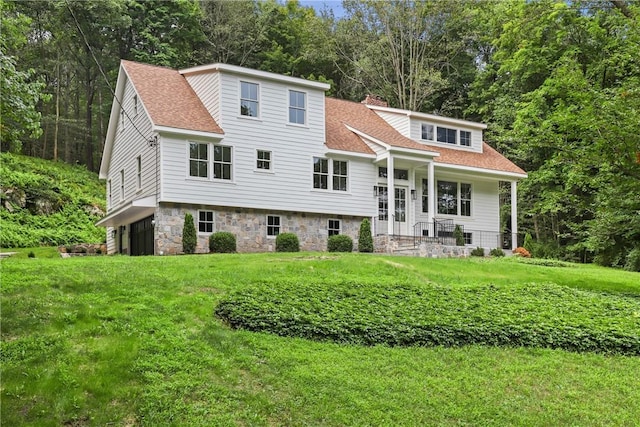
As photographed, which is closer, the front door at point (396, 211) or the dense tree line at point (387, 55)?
the front door at point (396, 211)

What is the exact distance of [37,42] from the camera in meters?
38.8

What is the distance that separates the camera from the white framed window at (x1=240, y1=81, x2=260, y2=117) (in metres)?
20.6

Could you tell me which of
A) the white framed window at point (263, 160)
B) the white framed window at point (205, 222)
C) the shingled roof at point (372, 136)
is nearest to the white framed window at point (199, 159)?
the white framed window at point (205, 222)

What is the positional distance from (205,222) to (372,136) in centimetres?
798

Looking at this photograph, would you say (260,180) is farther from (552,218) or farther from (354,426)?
(552,218)

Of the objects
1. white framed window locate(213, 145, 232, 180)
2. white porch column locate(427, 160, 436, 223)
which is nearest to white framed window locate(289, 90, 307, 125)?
white framed window locate(213, 145, 232, 180)

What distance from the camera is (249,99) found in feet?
68.1

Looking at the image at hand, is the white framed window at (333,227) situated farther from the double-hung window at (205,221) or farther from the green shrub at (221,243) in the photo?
the double-hung window at (205,221)

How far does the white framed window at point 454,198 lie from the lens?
25797mm

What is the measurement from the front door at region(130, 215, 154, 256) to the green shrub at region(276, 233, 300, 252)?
4.35 meters

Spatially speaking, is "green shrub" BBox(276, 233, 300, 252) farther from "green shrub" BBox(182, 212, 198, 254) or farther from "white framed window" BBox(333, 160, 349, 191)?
"white framed window" BBox(333, 160, 349, 191)

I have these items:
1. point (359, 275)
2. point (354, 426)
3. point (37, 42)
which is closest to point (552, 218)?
point (359, 275)

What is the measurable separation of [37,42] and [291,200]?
90.0 feet

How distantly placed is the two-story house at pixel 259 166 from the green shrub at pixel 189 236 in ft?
2.41
